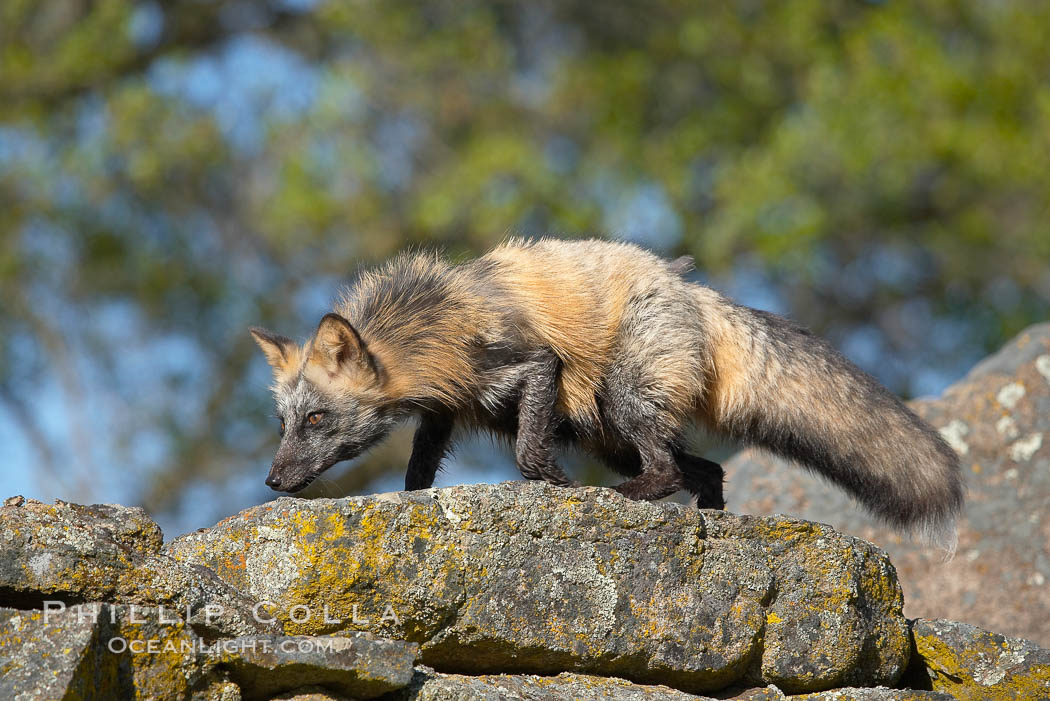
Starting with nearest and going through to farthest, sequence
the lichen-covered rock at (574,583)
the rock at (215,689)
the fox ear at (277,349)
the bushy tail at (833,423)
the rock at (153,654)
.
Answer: the rock at (153,654) < the rock at (215,689) < the lichen-covered rock at (574,583) < the bushy tail at (833,423) < the fox ear at (277,349)

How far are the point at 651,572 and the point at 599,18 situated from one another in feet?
67.7

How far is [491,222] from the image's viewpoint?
1973 centimetres

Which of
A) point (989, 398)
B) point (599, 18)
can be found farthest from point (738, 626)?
point (599, 18)

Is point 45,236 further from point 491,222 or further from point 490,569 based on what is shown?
point 490,569

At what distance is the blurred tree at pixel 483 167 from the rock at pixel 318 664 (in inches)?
599

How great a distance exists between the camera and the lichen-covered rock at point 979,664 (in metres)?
5.81

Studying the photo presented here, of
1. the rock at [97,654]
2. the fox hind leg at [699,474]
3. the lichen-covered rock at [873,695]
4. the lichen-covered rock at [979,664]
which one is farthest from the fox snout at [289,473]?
the lichen-covered rock at [979,664]

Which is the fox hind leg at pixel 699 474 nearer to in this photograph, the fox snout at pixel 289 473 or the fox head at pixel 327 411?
the fox head at pixel 327 411

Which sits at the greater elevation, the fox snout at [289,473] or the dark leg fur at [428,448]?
the dark leg fur at [428,448]

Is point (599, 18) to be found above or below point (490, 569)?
above

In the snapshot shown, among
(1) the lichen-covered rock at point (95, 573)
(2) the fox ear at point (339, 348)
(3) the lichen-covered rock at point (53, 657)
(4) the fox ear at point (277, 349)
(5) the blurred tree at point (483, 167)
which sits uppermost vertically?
(5) the blurred tree at point (483, 167)

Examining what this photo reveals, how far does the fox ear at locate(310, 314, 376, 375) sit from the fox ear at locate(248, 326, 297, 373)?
39 centimetres

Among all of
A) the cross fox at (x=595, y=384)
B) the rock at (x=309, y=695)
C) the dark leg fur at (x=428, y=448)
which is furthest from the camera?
the dark leg fur at (x=428, y=448)

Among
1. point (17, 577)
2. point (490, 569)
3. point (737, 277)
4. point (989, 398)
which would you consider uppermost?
point (737, 277)
